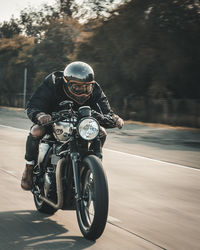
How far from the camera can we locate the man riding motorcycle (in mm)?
4750

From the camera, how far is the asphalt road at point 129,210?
439 cm

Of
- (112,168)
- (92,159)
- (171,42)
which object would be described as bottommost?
(112,168)

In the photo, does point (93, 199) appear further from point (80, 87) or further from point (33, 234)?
point (80, 87)

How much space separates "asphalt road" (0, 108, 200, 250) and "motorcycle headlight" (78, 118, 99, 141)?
94 centimetres

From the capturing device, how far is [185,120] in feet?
74.5

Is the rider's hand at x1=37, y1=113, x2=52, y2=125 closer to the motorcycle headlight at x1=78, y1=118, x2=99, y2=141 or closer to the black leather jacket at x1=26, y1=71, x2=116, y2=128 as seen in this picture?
the black leather jacket at x1=26, y1=71, x2=116, y2=128

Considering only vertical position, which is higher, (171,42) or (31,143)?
(171,42)

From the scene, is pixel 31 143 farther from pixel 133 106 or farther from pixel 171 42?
pixel 133 106

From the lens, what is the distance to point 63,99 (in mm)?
5125

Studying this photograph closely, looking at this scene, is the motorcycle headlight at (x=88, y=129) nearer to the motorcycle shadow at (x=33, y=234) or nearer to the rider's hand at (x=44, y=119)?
the rider's hand at (x=44, y=119)

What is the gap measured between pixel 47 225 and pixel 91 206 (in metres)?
0.65

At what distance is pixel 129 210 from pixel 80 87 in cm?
171

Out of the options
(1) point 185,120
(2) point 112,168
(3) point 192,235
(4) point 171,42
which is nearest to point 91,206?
(3) point 192,235

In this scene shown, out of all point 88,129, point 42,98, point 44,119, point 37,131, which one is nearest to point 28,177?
point 37,131
